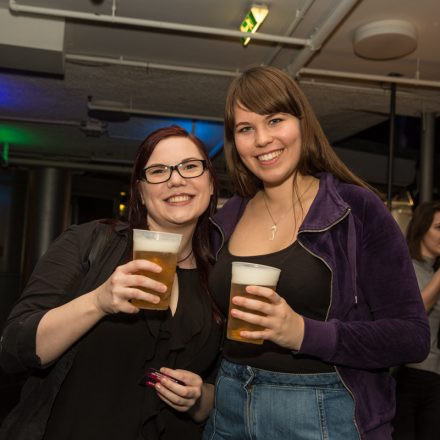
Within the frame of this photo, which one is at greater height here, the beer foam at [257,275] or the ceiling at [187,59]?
the ceiling at [187,59]

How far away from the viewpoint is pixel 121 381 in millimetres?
1572

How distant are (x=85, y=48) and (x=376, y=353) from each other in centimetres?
458

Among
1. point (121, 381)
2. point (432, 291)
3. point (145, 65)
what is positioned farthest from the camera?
point (145, 65)

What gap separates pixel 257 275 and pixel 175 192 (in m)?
0.59

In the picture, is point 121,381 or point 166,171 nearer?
point 121,381

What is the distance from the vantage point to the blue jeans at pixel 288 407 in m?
1.37

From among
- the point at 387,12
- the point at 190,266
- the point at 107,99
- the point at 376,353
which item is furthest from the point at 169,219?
the point at 107,99

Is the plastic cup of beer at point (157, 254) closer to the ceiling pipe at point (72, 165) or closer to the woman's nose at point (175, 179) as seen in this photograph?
the woman's nose at point (175, 179)

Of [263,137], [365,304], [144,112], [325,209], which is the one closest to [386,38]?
[263,137]

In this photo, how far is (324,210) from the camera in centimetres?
147

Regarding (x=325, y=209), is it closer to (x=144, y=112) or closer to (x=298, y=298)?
(x=298, y=298)

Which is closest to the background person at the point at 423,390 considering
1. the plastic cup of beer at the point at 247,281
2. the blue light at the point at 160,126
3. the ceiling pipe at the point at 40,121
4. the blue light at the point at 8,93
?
the plastic cup of beer at the point at 247,281

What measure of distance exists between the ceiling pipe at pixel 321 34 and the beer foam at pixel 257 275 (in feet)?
9.31

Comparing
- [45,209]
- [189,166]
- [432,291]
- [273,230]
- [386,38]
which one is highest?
[386,38]
